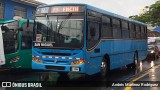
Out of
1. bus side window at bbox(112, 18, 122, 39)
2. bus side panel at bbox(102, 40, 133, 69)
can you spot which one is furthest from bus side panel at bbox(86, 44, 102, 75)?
bus side window at bbox(112, 18, 122, 39)

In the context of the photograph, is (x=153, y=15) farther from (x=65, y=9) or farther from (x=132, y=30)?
(x=65, y=9)

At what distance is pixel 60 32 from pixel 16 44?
3.73 meters

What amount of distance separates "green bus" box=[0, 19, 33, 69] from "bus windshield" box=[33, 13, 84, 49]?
106 inches

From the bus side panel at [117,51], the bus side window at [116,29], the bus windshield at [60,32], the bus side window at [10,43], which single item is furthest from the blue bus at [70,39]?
the bus side window at [10,43]

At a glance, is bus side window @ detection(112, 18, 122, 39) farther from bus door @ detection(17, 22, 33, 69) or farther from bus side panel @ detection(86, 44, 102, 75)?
bus door @ detection(17, 22, 33, 69)

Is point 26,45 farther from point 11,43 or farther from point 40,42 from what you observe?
point 40,42

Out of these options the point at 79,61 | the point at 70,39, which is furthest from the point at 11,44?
the point at 79,61

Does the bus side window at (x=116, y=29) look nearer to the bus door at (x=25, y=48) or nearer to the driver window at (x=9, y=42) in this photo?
the bus door at (x=25, y=48)

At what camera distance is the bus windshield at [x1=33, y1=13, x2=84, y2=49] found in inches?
438

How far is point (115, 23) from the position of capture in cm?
1485

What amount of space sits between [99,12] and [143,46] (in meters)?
9.67

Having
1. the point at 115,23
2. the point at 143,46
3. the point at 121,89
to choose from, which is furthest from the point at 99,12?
the point at 143,46

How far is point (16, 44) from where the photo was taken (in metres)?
14.2

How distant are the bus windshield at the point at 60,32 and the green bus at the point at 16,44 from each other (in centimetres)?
270
